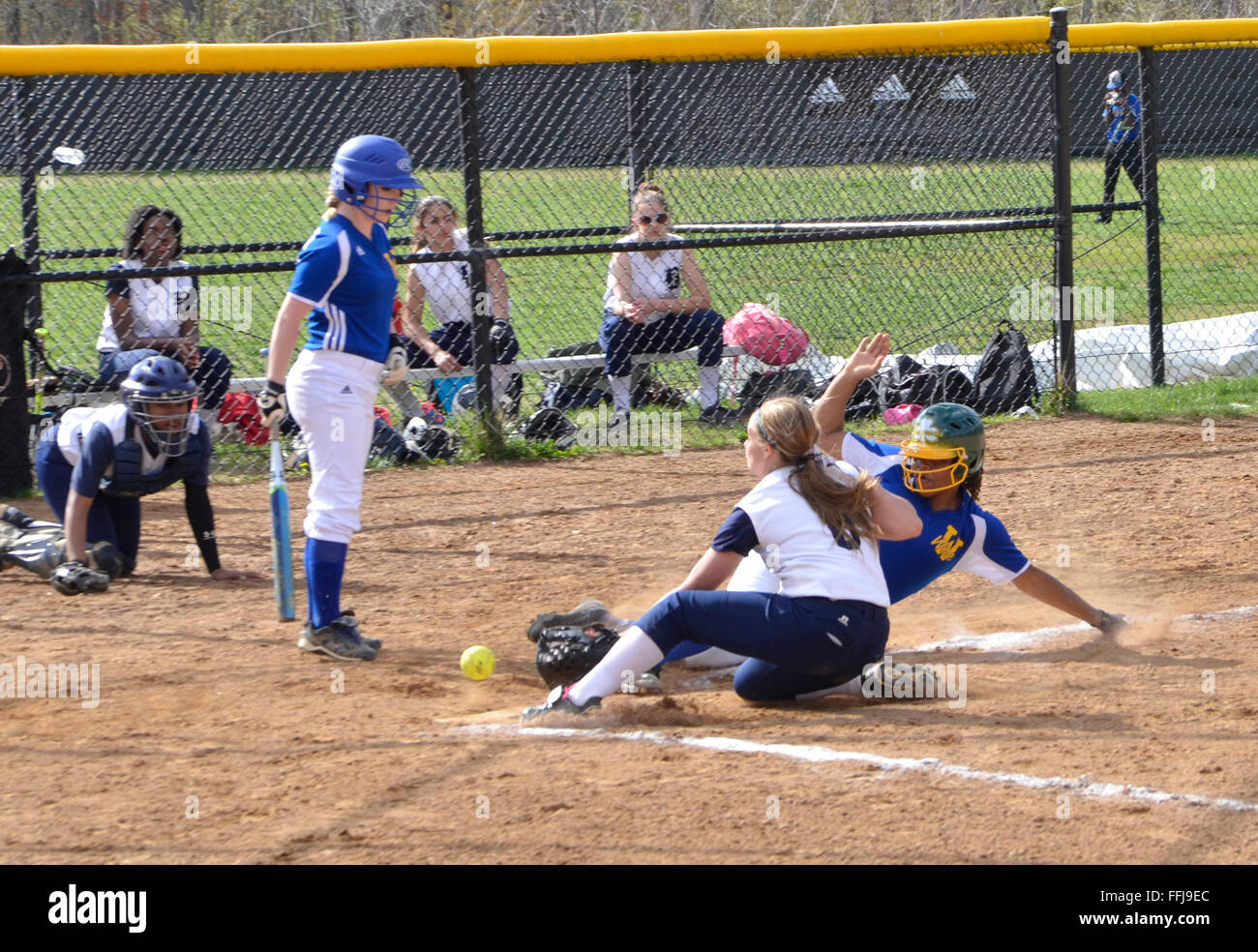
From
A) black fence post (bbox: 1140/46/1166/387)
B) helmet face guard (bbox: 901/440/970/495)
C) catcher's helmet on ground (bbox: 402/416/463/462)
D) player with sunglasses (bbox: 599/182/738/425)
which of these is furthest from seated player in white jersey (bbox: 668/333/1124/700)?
black fence post (bbox: 1140/46/1166/387)

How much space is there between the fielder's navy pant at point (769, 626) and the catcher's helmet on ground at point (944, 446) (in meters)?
0.61

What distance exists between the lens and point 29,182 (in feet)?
26.6

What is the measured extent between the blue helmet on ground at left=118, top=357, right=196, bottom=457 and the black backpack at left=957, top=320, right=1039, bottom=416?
17.7 ft

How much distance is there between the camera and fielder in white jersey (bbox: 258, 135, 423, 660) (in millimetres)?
4848

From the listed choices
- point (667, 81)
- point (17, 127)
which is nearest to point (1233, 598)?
→ point (17, 127)

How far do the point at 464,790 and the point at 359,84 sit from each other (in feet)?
47.6

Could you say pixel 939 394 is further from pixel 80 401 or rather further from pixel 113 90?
pixel 113 90

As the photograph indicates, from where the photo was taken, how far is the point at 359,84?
16.8m

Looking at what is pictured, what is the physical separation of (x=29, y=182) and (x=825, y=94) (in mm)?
9259

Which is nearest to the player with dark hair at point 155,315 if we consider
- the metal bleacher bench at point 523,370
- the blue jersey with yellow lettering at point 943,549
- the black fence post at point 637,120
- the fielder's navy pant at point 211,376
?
the fielder's navy pant at point 211,376

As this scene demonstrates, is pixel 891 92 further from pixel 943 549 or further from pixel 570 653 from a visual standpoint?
pixel 570 653

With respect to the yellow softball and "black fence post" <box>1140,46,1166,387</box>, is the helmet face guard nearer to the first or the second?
the yellow softball

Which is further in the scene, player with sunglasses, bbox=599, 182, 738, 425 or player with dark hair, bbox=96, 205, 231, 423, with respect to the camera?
player with sunglasses, bbox=599, 182, 738, 425

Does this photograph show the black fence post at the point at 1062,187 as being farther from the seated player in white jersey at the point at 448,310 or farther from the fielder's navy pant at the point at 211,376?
the fielder's navy pant at the point at 211,376
